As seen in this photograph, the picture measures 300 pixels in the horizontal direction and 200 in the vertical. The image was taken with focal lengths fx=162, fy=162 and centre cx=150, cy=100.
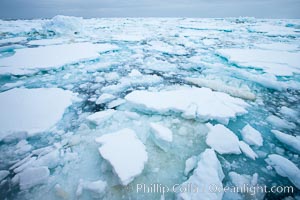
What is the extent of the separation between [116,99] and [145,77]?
0.84 meters

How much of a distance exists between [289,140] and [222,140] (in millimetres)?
575

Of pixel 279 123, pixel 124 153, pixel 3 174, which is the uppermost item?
pixel 279 123

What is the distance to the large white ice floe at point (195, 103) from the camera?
1.65 meters

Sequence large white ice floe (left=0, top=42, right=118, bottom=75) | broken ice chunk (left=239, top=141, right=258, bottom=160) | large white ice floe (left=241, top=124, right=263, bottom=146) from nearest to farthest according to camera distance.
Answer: broken ice chunk (left=239, top=141, right=258, bottom=160) < large white ice floe (left=241, top=124, right=263, bottom=146) < large white ice floe (left=0, top=42, right=118, bottom=75)

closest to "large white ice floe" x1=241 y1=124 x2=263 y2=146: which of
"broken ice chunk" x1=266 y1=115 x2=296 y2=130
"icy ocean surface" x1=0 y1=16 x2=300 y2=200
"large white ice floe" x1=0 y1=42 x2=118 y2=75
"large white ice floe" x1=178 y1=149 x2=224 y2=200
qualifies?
"icy ocean surface" x1=0 y1=16 x2=300 y2=200

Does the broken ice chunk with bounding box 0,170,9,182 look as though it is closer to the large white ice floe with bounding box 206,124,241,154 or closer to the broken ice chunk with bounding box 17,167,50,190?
the broken ice chunk with bounding box 17,167,50,190

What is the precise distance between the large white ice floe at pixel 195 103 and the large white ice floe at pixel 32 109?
31.9 inches

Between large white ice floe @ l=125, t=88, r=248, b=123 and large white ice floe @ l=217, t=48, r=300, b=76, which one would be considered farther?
large white ice floe @ l=217, t=48, r=300, b=76

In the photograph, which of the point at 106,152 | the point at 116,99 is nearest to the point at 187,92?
the point at 116,99

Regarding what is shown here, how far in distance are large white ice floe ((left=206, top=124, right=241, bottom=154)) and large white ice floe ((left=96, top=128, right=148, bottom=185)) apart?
59 centimetres

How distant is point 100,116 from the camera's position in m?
1.67

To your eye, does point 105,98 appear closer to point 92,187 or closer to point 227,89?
point 92,187

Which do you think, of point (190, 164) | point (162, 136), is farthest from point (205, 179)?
point (162, 136)

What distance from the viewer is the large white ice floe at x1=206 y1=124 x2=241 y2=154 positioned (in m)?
1.31
